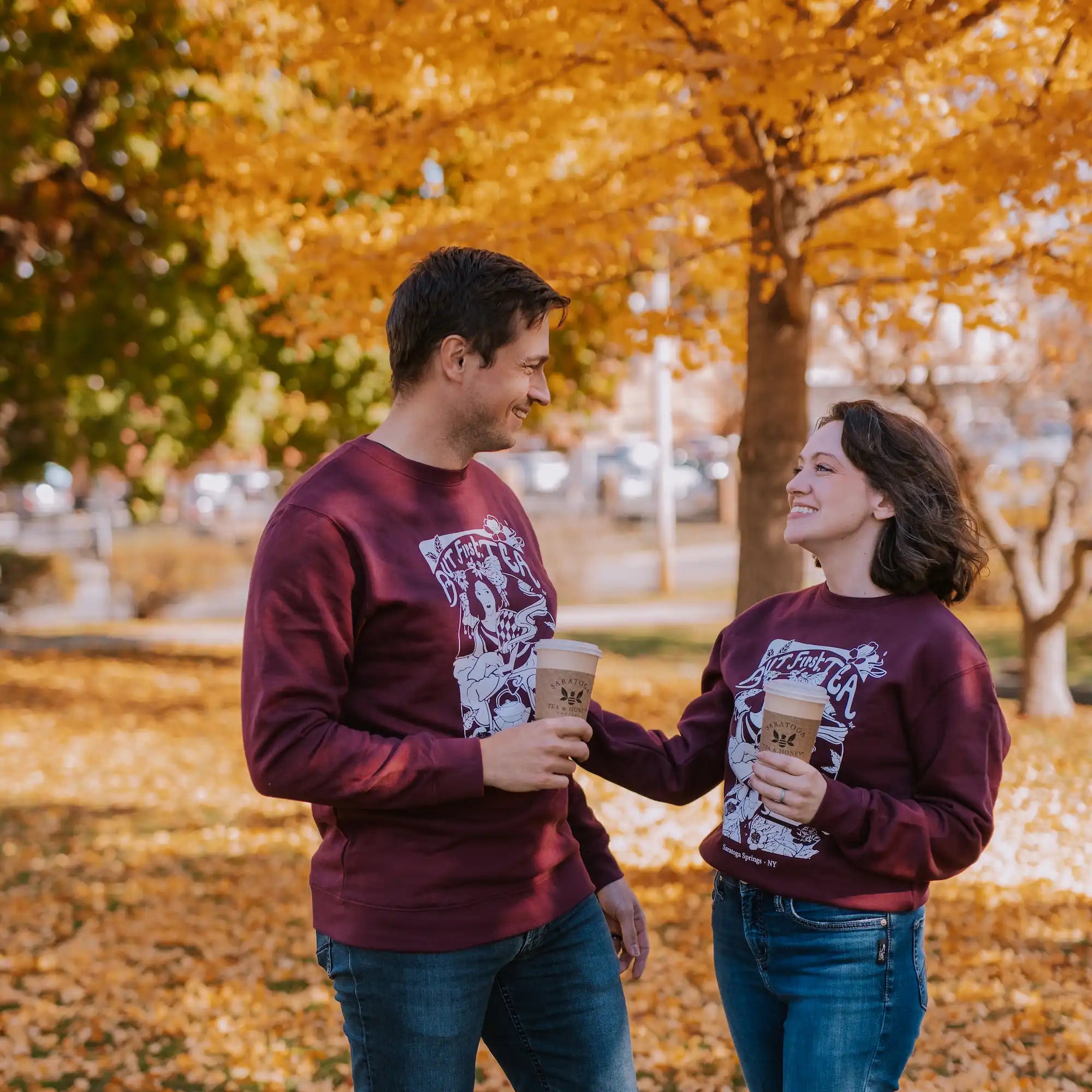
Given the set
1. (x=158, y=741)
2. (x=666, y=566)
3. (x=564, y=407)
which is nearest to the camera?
(x=158, y=741)

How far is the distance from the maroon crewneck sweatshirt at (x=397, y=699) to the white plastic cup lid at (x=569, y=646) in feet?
0.39

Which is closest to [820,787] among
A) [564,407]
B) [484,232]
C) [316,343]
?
[484,232]

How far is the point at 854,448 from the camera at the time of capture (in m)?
2.45

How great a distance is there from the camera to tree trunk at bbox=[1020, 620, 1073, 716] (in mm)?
9812

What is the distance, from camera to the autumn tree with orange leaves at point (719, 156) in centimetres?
468

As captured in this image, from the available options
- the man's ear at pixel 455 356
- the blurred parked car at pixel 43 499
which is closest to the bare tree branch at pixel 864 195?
the man's ear at pixel 455 356

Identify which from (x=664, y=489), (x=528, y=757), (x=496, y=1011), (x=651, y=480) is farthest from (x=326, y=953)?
(x=651, y=480)

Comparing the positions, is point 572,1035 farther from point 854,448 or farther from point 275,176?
point 275,176

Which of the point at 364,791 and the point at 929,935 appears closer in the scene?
the point at 364,791

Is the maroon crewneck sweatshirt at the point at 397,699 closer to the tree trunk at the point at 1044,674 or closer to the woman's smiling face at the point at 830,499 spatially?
the woman's smiling face at the point at 830,499

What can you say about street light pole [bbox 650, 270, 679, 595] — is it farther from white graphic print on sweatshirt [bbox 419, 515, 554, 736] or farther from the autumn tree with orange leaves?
white graphic print on sweatshirt [bbox 419, 515, 554, 736]

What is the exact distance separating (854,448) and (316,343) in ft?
16.3

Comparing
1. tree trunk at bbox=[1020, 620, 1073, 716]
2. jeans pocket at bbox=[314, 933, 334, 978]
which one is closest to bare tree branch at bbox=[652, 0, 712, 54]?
jeans pocket at bbox=[314, 933, 334, 978]

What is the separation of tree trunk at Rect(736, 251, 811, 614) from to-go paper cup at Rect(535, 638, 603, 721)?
13.4ft
